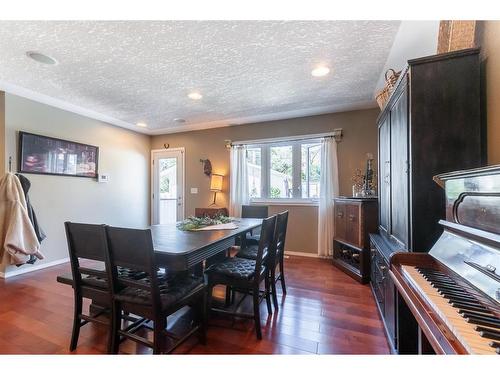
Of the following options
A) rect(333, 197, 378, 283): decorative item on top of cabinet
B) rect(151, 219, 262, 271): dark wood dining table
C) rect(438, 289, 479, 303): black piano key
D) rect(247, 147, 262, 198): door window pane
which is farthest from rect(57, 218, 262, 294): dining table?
rect(247, 147, 262, 198): door window pane

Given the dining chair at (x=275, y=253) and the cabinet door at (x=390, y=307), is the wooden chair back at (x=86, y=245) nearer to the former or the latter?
the dining chair at (x=275, y=253)

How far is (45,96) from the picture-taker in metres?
3.23

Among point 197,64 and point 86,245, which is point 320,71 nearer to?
point 197,64

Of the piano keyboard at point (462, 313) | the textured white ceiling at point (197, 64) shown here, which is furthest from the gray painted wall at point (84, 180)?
the piano keyboard at point (462, 313)

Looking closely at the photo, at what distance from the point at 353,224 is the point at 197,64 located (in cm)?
261

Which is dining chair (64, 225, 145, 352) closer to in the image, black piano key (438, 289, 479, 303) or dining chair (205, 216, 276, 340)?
dining chair (205, 216, 276, 340)

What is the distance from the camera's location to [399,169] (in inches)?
66.9

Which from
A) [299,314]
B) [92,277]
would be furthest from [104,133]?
[299,314]

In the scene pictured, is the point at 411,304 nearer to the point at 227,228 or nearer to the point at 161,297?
the point at 161,297

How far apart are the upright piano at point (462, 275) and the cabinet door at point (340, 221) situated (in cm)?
209

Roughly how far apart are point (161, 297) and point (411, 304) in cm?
128

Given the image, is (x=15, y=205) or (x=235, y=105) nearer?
(x=15, y=205)

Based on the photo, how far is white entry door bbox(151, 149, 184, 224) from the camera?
16.9 ft

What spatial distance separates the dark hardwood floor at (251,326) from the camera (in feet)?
5.44
